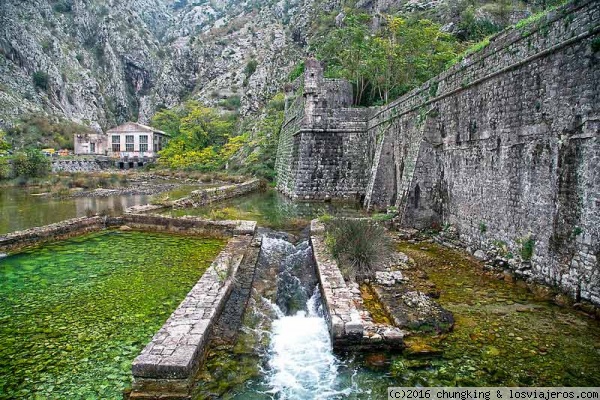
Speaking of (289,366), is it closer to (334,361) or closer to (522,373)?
(334,361)

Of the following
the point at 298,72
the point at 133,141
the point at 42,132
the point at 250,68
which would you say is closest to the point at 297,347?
the point at 298,72

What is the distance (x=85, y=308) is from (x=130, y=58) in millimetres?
94867

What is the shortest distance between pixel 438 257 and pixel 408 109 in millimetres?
7076

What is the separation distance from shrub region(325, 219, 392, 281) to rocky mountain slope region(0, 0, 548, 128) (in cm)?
4543

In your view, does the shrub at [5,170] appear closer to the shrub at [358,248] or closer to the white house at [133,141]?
the white house at [133,141]

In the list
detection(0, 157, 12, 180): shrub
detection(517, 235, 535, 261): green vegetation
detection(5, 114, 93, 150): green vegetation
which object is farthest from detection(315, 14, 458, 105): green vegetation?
detection(5, 114, 93, 150): green vegetation

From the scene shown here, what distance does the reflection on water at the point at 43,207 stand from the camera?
15389 mm

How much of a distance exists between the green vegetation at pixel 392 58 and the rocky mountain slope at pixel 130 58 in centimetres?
2593

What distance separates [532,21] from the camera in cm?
800

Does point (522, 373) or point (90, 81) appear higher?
point (90, 81)

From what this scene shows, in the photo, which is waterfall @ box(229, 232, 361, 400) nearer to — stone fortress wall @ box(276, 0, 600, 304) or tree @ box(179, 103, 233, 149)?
stone fortress wall @ box(276, 0, 600, 304)

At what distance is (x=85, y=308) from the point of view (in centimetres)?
682

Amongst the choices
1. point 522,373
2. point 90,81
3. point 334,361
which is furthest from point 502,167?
point 90,81

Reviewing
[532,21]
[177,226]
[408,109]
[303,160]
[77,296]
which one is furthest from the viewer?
[303,160]
